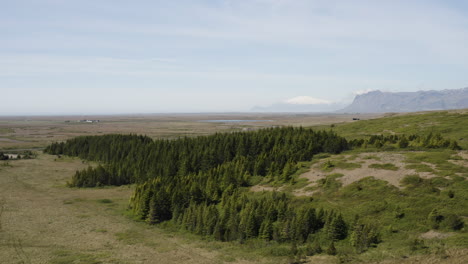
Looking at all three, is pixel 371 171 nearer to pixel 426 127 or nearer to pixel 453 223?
pixel 453 223

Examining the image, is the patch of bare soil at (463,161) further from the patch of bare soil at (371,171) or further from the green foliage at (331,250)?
the green foliage at (331,250)

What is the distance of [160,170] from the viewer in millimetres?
84125

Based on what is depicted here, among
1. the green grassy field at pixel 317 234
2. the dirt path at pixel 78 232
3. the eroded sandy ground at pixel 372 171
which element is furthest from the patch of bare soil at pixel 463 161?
the dirt path at pixel 78 232

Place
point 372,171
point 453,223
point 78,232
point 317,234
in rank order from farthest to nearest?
1. point 372,171
2. point 78,232
3. point 317,234
4. point 453,223

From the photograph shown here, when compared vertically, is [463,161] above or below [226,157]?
above

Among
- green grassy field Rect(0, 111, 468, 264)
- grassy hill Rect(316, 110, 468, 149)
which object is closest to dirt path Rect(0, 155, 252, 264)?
green grassy field Rect(0, 111, 468, 264)

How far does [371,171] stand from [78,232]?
49.4m

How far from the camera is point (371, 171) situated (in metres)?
53.4

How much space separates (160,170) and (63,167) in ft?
178

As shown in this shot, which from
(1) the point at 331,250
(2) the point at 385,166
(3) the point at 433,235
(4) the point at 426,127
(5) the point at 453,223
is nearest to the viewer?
(3) the point at 433,235

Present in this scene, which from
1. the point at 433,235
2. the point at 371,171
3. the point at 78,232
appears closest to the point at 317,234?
the point at 433,235

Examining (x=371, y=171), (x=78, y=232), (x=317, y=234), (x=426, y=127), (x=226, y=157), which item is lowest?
(x=78, y=232)

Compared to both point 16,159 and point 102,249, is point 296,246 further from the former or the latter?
point 16,159

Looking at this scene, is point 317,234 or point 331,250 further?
point 317,234
